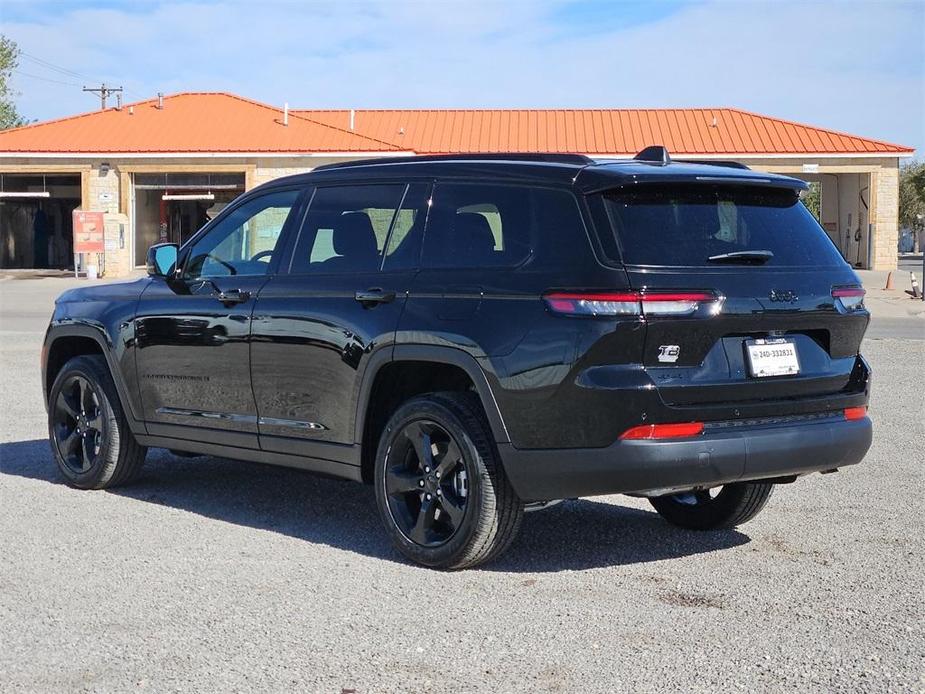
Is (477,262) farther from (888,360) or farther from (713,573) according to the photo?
(888,360)

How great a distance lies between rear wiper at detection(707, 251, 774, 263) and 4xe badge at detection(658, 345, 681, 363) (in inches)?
17.3

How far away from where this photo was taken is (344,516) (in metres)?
6.93

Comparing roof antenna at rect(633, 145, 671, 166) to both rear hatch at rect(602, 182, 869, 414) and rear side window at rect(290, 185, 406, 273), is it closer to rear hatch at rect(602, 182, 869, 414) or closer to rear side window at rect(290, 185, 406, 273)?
rear hatch at rect(602, 182, 869, 414)

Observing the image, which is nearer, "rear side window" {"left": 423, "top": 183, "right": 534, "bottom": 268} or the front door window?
"rear side window" {"left": 423, "top": 183, "right": 534, "bottom": 268}

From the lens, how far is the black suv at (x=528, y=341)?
521 cm

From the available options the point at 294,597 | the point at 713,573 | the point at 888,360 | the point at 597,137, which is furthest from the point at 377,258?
the point at 597,137

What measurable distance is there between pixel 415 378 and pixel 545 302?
3.28 ft

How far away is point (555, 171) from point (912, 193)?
87.2 meters

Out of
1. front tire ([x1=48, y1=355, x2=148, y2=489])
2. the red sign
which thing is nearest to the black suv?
front tire ([x1=48, y1=355, x2=148, y2=489])

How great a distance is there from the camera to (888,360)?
1588 centimetres

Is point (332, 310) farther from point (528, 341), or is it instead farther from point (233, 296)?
point (528, 341)

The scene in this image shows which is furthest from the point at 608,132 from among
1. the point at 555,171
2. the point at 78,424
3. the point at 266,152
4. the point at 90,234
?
the point at 555,171

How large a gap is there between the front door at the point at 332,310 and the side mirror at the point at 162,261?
0.89 metres

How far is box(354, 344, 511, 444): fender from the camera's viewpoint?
17.8 feet
